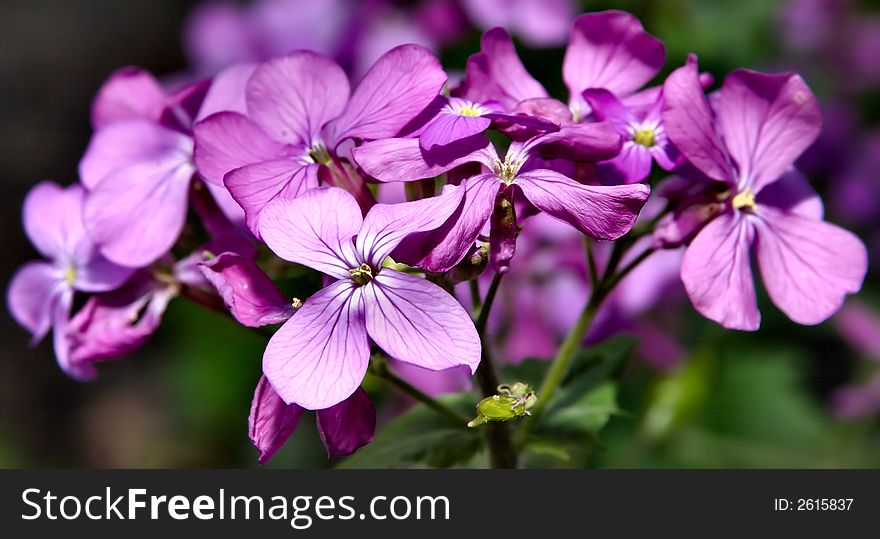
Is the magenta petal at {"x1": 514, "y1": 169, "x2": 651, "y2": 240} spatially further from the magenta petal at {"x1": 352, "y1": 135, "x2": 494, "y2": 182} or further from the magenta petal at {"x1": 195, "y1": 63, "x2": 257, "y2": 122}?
A: the magenta petal at {"x1": 195, "y1": 63, "x2": 257, "y2": 122}

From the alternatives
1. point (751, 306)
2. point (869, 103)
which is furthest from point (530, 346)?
point (869, 103)

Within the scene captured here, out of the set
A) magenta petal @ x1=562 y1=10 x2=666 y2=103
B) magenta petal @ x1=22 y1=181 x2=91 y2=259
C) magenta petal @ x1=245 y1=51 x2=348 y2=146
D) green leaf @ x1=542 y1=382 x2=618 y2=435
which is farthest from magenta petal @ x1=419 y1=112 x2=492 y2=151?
magenta petal @ x1=22 y1=181 x2=91 y2=259

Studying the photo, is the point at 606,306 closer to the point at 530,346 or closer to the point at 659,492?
the point at 530,346

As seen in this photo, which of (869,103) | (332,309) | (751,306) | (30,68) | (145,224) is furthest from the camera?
(30,68)

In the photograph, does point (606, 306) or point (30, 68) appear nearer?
point (606, 306)

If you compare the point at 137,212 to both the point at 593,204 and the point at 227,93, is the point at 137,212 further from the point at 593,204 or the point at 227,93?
the point at 593,204
